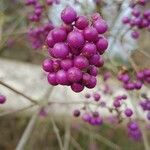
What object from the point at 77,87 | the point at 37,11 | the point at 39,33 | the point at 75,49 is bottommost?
the point at 39,33

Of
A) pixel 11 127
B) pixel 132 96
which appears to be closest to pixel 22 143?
pixel 132 96

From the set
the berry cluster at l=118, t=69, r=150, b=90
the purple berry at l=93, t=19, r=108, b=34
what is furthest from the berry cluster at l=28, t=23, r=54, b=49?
the purple berry at l=93, t=19, r=108, b=34

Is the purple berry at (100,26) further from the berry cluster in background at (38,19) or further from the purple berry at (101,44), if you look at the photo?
the berry cluster in background at (38,19)

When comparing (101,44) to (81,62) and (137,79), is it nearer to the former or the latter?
(81,62)

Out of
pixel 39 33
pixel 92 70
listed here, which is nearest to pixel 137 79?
pixel 39 33

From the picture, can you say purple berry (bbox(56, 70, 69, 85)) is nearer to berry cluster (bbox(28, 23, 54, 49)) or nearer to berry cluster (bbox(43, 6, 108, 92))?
berry cluster (bbox(43, 6, 108, 92))

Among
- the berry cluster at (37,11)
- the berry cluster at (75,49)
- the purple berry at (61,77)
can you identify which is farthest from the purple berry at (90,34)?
the berry cluster at (37,11)

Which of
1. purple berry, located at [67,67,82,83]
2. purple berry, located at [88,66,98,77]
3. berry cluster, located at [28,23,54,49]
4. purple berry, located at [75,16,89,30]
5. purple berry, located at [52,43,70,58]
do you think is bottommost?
berry cluster, located at [28,23,54,49]

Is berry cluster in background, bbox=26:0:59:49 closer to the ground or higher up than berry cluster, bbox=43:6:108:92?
closer to the ground

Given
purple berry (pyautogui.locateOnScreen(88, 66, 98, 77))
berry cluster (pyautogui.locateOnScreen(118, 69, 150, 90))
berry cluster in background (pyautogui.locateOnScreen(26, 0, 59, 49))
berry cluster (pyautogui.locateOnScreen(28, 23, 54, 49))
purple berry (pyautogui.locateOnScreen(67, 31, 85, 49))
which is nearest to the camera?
purple berry (pyautogui.locateOnScreen(67, 31, 85, 49))
